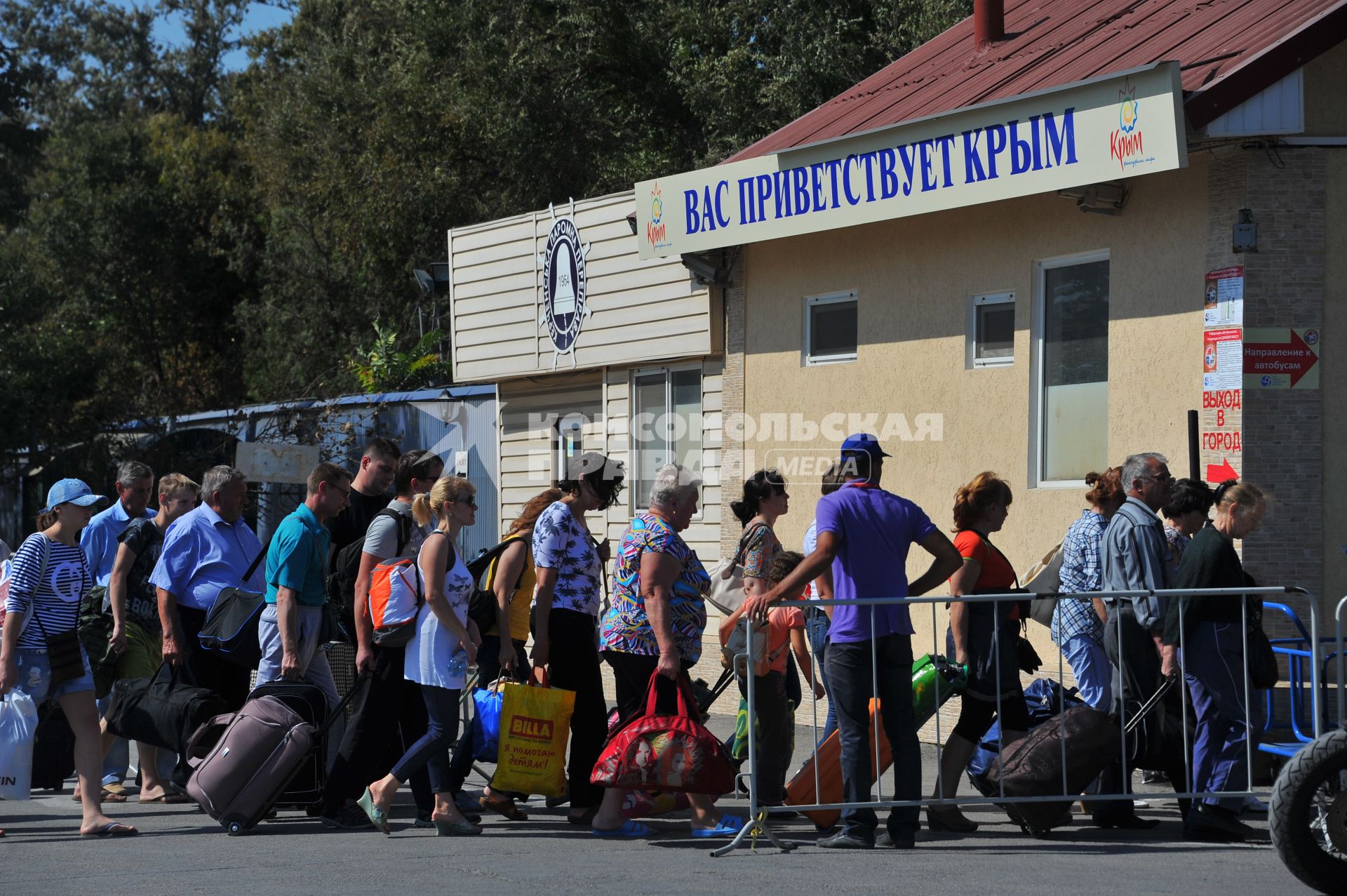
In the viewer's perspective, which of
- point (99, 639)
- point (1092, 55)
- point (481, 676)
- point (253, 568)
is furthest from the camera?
point (1092, 55)

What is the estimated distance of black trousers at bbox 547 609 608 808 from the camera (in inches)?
312

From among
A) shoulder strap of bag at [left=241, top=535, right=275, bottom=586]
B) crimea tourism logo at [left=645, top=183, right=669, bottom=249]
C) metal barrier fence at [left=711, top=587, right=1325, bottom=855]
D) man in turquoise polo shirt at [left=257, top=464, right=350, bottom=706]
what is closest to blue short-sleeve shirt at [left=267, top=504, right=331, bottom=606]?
man in turquoise polo shirt at [left=257, top=464, right=350, bottom=706]

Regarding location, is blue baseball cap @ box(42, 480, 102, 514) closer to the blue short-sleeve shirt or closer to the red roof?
the blue short-sleeve shirt

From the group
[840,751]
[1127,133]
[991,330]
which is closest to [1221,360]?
[1127,133]

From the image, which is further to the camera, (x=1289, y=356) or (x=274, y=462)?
(x=274, y=462)

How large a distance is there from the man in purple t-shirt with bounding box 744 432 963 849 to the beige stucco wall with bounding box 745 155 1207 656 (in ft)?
11.6

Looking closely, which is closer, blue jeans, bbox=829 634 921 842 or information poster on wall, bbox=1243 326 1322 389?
blue jeans, bbox=829 634 921 842

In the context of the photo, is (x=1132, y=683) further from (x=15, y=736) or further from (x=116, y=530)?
(x=116, y=530)

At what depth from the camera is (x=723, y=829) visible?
7465 mm

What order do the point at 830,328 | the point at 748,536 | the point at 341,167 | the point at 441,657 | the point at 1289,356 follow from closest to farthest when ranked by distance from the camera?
the point at 441,657, the point at 748,536, the point at 1289,356, the point at 830,328, the point at 341,167

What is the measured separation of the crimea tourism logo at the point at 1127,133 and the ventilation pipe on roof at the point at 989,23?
4.32 meters

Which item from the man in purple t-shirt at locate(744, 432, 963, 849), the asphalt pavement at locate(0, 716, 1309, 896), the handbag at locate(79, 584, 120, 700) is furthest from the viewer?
the handbag at locate(79, 584, 120, 700)

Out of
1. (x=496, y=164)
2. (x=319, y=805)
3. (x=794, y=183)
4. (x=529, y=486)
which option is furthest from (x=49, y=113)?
(x=319, y=805)

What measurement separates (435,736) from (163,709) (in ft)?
5.78
